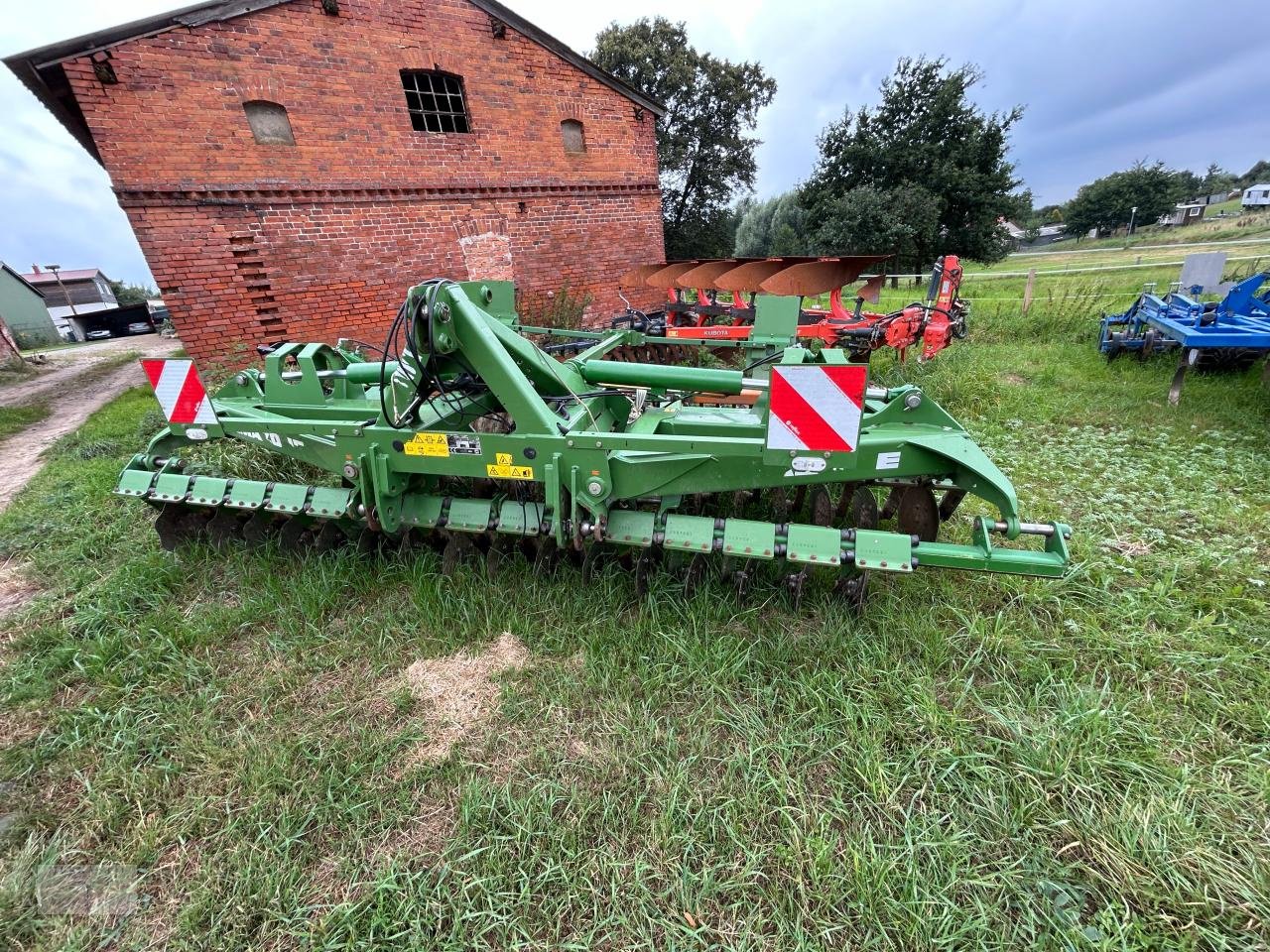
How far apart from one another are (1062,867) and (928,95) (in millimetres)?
29831

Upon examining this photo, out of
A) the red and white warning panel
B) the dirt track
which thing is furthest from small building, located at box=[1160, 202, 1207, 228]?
the dirt track

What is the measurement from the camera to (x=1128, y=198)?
1950 inches

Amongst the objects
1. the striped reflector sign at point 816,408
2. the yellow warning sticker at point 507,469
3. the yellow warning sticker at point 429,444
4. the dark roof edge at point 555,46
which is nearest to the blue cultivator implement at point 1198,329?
the striped reflector sign at point 816,408

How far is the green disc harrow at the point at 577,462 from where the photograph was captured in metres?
2.42

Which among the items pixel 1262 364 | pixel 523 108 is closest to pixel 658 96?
pixel 523 108

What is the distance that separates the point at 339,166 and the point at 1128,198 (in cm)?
6799

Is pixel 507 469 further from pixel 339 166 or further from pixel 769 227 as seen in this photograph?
pixel 769 227

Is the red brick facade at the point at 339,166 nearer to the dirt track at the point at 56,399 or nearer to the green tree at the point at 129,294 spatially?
the dirt track at the point at 56,399

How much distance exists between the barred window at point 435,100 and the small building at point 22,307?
131 ft

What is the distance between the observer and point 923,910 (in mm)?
1642

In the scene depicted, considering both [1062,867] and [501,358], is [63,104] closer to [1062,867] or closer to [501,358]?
[501,358]

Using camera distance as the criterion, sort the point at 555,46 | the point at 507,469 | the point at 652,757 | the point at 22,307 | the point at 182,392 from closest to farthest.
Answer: the point at 652,757, the point at 507,469, the point at 182,392, the point at 555,46, the point at 22,307

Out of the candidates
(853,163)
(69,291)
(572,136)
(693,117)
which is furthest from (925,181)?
(69,291)

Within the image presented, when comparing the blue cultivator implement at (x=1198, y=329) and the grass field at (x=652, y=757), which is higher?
the blue cultivator implement at (x=1198, y=329)
